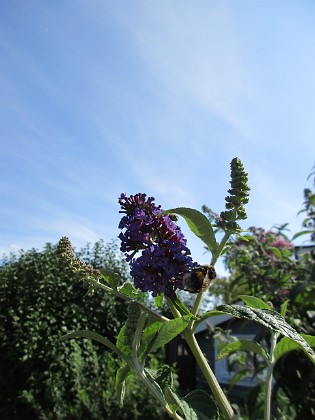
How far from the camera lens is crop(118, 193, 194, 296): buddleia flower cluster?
3.00ft

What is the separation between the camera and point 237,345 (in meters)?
1.09

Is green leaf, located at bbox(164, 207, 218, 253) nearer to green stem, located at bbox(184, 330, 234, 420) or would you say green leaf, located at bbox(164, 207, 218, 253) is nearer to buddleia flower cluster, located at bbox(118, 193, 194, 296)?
buddleia flower cluster, located at bbox(118, 193, 194, 296)

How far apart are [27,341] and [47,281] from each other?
1.09 m

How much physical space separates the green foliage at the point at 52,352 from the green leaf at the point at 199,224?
169 inches

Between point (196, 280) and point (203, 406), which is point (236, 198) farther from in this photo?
point (203, 406)

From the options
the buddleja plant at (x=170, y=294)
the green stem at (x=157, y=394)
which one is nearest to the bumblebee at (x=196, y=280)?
the buddleja plant at (x=170, y=294)

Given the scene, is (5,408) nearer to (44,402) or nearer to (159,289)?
(44,402)

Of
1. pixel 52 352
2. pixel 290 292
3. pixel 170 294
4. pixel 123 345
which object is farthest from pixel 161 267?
pixel 52 352

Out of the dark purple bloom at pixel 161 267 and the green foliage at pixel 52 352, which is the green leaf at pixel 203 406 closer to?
the dark purple bloom at pixel 161 267

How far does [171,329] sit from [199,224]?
27 centimetres

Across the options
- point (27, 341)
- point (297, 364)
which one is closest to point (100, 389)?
point (27, 341)

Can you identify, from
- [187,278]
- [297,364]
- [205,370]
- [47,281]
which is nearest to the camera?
[205,370]

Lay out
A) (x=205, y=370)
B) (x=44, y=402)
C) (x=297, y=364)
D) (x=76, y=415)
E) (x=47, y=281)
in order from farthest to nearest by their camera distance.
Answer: (x=47, y=281) < (x=44, y=402) < (x=76, y=415) < (x=297, y=364) < (x=205, y=370)

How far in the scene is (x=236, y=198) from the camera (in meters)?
1.02
